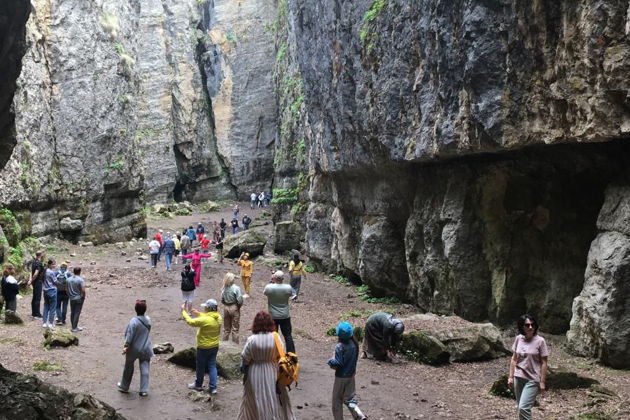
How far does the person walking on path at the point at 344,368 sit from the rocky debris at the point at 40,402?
3.21 m

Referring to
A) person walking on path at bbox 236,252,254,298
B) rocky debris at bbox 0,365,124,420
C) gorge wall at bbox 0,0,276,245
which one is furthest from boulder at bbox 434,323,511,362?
gorge wall at bbox 0,0,276,245

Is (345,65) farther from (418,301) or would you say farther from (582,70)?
(582,70)

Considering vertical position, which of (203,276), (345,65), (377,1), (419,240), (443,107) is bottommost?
(203,276)

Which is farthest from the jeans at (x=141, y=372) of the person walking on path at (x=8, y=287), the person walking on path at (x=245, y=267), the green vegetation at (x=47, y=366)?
the person walking on path at (x=245, y=267)

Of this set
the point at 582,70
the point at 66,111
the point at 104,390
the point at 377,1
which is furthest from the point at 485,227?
the point at 66,111

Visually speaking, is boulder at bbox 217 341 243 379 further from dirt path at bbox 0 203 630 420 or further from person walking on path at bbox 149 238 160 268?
person walking on path at bbox 149 238 160 268

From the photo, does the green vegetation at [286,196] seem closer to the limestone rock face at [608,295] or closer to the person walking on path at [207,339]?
the limestone rock face at [608,295]

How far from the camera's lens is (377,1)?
2169 centimetres

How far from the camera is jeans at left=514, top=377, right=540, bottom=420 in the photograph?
313 inches

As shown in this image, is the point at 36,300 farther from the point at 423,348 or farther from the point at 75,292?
the point at 423,348

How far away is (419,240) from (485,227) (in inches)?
151

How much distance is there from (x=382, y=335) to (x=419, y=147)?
743 cm

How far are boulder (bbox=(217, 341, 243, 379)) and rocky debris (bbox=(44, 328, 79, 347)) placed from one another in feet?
13.1

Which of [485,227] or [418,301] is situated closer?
[485,227]
